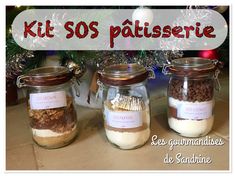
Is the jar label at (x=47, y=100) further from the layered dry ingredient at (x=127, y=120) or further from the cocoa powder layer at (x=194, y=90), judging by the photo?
the cocoa powder layer at (x=194, y=90)

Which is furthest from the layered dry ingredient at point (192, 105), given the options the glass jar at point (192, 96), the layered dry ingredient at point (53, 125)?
the layered dry ingredient at point (53, 125)

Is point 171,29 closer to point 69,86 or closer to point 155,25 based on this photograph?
point 155,25

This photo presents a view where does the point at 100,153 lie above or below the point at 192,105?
below

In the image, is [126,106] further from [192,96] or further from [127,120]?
[192,96]

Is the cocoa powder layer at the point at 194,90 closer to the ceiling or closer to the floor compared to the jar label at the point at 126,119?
closer to the ceiling

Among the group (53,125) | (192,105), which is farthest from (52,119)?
→ (192,105)

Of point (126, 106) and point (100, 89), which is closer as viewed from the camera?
point (126, 106)

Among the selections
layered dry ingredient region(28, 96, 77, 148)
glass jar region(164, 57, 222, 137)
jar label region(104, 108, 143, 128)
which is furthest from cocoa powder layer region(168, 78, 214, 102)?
layered dry ingredient region(28, 96, 77, 148)
